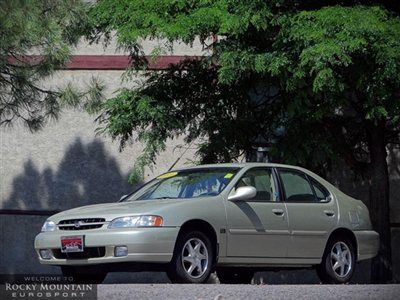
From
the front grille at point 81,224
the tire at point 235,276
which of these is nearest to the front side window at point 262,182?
the tire at point 235,276

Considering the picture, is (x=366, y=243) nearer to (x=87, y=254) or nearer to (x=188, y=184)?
(x=188, y=184)

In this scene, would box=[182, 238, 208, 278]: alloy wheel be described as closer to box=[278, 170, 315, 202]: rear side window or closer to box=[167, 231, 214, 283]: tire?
box=[167, 231, 214, 283]: tire

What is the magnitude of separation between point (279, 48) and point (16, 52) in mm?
3624

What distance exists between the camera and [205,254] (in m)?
12.3

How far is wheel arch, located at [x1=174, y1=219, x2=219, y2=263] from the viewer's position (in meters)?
12.1

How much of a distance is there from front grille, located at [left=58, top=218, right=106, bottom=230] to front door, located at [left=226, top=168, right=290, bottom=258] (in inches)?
59.6

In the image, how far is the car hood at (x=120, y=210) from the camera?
1202cm

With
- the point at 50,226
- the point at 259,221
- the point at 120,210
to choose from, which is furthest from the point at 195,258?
the point at 50,226

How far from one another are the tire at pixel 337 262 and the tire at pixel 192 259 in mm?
1820

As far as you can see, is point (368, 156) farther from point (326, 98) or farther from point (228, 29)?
point (228, 29)

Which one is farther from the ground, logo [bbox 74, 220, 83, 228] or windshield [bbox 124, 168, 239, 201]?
windshield [bbox 124, 168, 239, 201]

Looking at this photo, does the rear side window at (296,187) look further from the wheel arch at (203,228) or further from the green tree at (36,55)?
the green tree at (36,55)

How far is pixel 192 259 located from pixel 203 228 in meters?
0.42

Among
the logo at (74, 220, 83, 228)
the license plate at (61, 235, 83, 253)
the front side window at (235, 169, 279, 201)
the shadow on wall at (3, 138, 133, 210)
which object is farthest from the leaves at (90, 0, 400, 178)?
the license plate at (61, 235, 83, 253)
